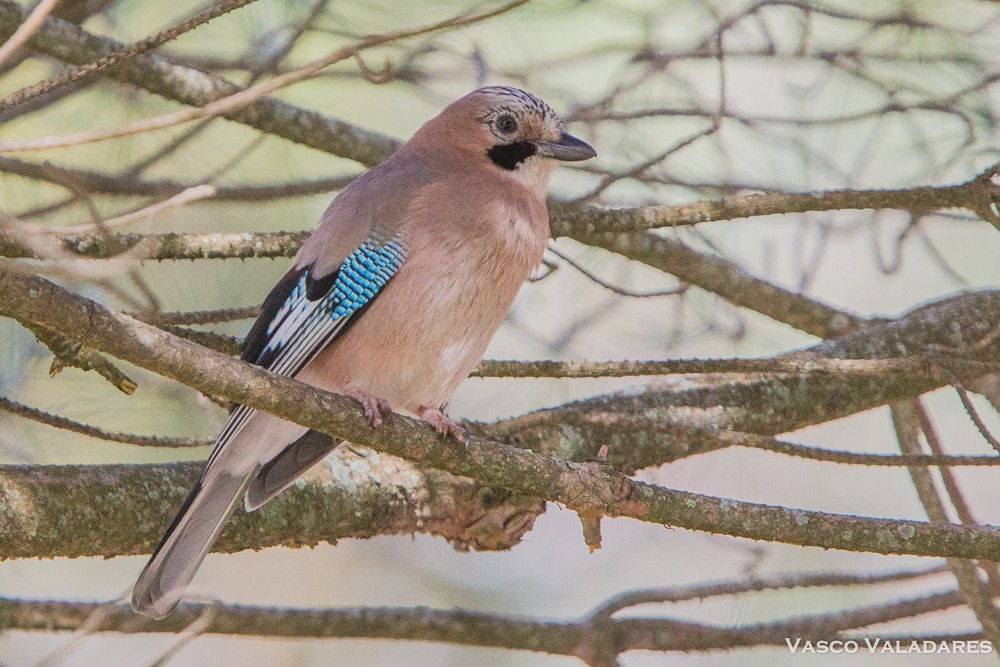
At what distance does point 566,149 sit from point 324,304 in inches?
32.1

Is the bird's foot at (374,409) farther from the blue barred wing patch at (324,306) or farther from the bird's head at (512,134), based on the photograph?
the bird's head at (512,134)

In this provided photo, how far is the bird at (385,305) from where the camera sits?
2.84m

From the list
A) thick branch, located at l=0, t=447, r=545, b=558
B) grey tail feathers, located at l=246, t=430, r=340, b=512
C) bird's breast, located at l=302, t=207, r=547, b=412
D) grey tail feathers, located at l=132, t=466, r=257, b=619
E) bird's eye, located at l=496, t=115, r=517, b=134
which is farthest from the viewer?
bird's eye, located at l=496, t=115, r=517, b=134

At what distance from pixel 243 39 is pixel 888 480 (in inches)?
149

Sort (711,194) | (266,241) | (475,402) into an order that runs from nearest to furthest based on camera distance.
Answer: (266,241) < (711,194) < (475,402)

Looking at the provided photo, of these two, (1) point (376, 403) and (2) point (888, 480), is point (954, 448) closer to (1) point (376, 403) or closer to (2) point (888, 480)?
(2) point (888, 480)

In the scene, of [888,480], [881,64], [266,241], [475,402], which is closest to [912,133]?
[881,64]

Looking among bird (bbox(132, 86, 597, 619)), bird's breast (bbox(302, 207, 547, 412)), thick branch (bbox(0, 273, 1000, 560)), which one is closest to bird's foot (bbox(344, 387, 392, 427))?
thick branch (bbox(0, 273, 1000, 560))

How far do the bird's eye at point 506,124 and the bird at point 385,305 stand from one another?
29cm

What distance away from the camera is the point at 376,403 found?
7.76 ft

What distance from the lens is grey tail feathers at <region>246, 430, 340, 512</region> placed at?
2758 mm

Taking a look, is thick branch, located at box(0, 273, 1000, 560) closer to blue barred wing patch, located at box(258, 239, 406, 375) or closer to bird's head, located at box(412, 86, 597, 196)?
blue barred wing patch, located at box(258, 239, 406, 375)

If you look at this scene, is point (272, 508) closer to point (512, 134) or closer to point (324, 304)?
point (324, 304)

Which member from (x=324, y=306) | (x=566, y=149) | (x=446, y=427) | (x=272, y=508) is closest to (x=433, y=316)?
(x=324, y=306)
